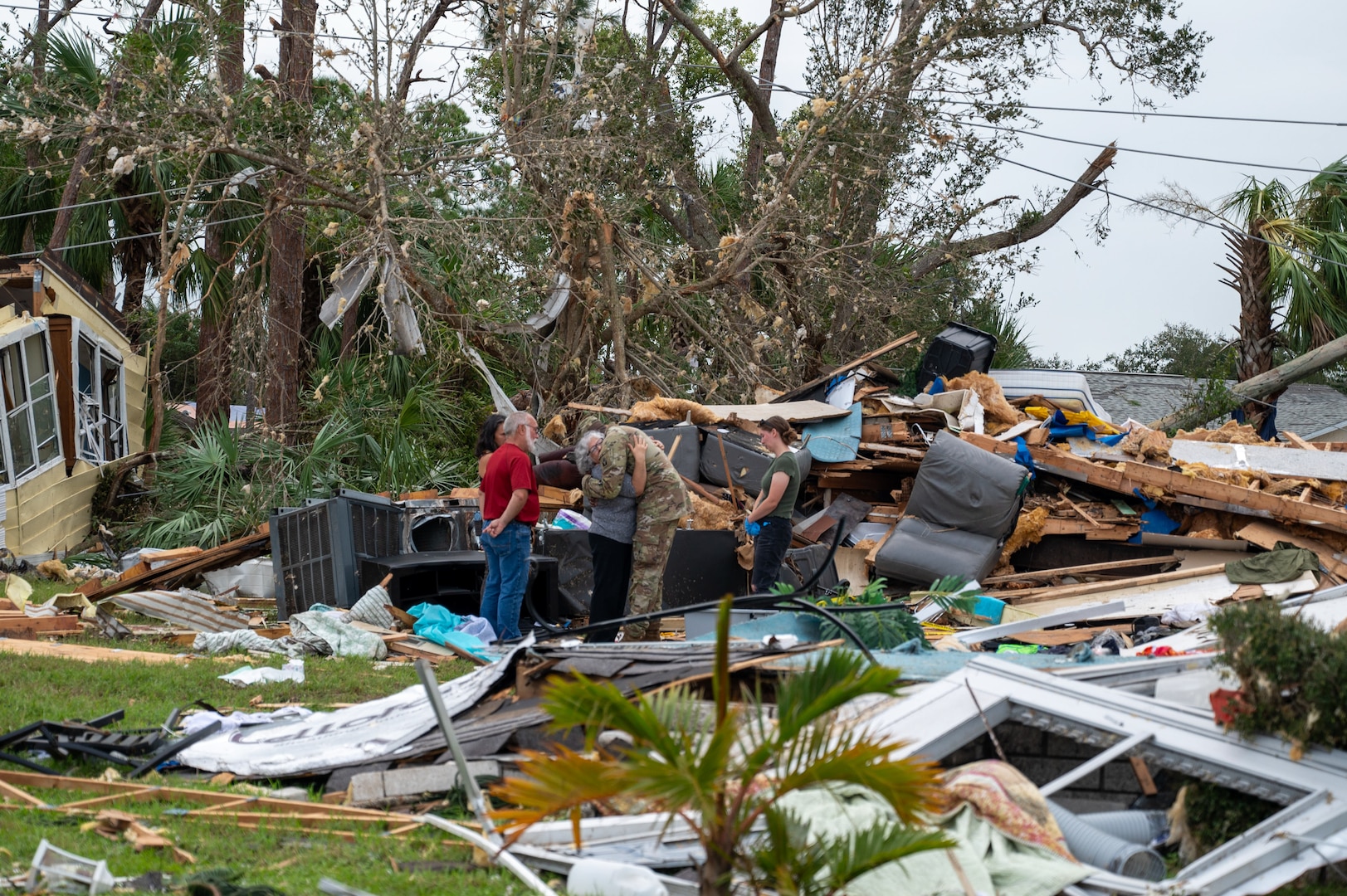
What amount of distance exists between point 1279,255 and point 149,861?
19.2 metres

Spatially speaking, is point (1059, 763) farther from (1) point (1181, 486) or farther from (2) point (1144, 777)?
(1) point (1181, 486)

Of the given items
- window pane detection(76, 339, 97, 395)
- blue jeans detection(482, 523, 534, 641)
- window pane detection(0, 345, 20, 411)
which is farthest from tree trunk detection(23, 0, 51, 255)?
blue jeans detection(482, 523, 534, 641)

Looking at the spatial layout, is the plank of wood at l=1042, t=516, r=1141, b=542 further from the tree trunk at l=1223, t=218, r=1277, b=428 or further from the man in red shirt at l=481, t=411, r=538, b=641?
the tree trunk at l=1223, t=218, r=1277, b=428

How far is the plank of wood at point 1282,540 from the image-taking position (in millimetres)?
10875

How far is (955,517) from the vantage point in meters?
11.3

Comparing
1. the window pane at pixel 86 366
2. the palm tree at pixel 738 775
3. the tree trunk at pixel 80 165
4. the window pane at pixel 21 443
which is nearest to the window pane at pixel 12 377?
the window pane at pixel 21 443

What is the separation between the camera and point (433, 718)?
4.99 metres

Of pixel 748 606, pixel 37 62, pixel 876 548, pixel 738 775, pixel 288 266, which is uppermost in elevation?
pixel 37 62

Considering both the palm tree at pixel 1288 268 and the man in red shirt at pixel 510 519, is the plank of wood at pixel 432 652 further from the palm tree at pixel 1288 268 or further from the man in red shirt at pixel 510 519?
the palm tree at pixel 1288 268

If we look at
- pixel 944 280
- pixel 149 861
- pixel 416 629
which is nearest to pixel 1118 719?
pixel 149 861

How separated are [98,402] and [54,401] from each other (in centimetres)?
147

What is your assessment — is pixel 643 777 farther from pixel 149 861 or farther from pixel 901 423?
pixel 901 423

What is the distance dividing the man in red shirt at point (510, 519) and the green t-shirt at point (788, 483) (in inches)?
68.4

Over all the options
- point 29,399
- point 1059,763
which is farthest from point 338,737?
point 29,399
